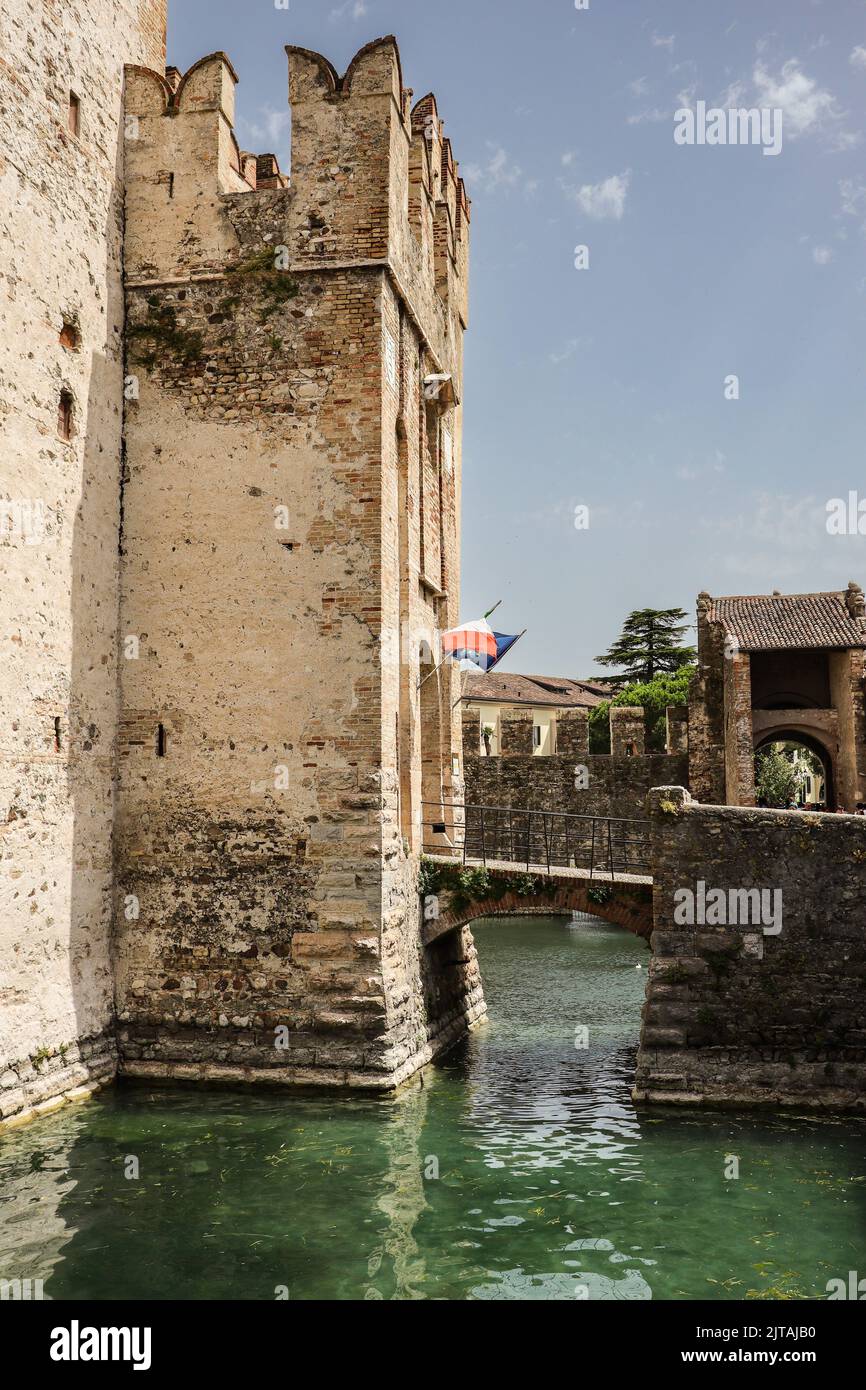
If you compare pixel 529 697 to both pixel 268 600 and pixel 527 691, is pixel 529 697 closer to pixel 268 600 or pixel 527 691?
pixel 527 691

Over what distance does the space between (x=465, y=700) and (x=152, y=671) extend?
1631 inches

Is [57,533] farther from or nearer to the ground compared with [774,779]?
farther from the ground

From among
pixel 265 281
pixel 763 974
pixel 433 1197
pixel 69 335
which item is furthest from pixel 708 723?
pixel 433 1197

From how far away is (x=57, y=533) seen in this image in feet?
40.4

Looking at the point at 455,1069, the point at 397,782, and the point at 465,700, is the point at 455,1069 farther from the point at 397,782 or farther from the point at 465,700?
the point at 465,700

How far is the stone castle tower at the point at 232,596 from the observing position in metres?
12.7

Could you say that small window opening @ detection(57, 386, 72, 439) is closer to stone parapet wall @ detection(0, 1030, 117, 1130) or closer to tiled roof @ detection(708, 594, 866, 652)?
stone parapet wall @ detection(0, 1030, 117, 1130)

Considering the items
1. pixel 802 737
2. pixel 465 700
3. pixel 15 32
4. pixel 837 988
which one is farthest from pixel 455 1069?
pixel 465 700

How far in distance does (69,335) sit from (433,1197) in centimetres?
970

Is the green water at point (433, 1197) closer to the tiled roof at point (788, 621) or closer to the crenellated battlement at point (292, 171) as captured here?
the crenellated battlement at point (292, 171)

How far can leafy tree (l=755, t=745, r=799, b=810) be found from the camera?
40781 mm

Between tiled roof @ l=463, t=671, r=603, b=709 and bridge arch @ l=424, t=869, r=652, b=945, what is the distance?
39.1 m

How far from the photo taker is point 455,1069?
14039 millimetres

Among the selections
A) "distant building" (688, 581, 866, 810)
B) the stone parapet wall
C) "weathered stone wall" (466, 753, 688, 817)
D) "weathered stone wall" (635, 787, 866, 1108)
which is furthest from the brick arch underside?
"weathered stone wall" (466, 753, 688, 817)
